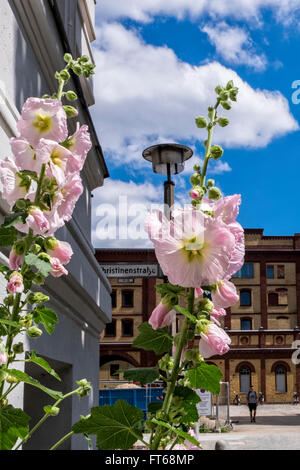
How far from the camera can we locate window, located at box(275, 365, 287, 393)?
46.3 meters

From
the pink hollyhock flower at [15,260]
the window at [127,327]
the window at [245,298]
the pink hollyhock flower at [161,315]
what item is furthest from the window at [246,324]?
the pink hollyhock flower at [161,315]

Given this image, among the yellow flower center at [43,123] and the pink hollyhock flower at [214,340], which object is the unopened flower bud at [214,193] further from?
the yellow flower center at [43,123]

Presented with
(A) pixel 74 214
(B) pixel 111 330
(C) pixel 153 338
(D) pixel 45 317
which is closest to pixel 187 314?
(C) pixel 153 338

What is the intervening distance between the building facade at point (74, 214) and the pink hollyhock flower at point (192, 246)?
159cm

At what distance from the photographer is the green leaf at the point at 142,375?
1225mm

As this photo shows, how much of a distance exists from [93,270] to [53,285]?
186 cm

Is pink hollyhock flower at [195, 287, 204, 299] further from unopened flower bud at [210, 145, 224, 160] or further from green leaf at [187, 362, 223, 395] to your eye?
unopened flower bud at [210, 145, 224, 160]

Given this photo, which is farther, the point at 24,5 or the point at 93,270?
the point at 93,270

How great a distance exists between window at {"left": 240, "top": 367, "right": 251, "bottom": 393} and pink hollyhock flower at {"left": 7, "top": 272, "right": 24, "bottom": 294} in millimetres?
46586

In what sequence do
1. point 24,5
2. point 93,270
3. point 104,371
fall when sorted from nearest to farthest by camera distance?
point 24,5 < point 93,270 < point 104,371

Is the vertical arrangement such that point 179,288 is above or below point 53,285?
below
